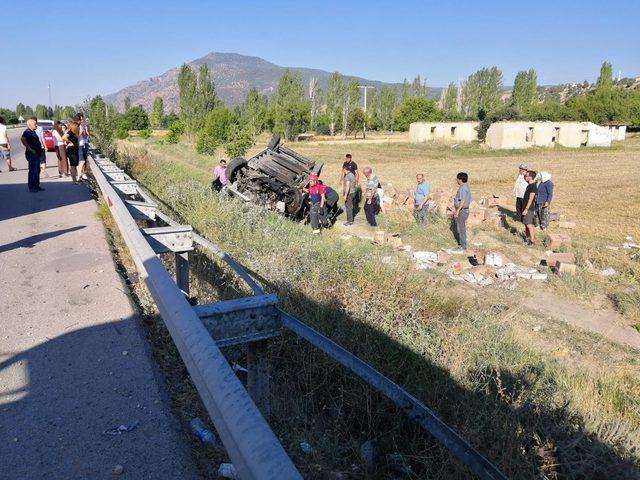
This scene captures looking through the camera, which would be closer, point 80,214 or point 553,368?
point 553,368

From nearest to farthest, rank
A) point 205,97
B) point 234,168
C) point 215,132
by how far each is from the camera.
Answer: point 234,168 < point 215,132 < point 205,97

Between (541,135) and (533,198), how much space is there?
36.4 m

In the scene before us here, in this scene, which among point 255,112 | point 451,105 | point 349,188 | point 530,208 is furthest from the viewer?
point 451,105

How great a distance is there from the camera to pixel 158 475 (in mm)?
2135

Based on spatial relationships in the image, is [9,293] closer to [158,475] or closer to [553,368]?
[158,475]

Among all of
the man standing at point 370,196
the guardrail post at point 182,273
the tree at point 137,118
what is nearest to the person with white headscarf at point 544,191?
the man standing at point 370,196

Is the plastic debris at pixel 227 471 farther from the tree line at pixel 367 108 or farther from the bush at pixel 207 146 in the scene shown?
the tree line at pixel 367 108

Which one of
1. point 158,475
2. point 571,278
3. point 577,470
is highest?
point 158,475

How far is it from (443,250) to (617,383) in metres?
6.16

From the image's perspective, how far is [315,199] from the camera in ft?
38.7

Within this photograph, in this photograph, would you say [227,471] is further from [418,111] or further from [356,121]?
[356,121]

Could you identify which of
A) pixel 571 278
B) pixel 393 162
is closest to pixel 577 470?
pixel 571 278

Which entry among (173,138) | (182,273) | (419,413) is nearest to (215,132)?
(173,138)

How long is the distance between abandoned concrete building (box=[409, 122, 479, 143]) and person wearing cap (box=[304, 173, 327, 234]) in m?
41.6
